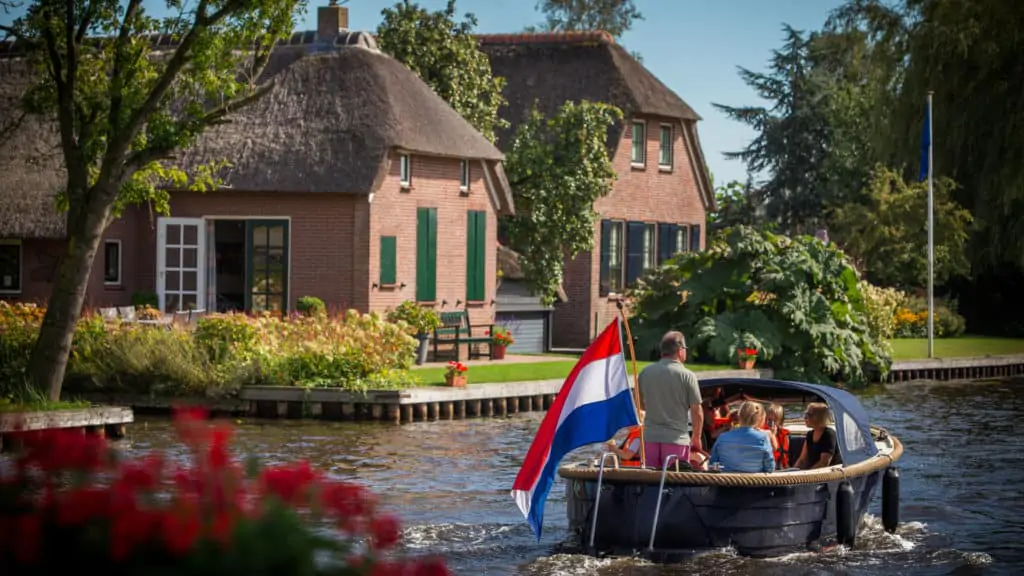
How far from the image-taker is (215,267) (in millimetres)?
31734

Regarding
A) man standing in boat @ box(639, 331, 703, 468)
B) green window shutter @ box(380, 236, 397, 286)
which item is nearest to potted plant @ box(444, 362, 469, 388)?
green window shutter @ box(380, 236, 397, 286)

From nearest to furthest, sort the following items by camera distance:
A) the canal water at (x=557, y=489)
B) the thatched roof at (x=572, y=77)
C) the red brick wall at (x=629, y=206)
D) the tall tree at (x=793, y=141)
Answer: the canal water at (x=557, y=489)
the red brick wall at (x=629, y=206)
the thatched roof at (x=572, y=77)
the tall tree at (x=793, y=141)

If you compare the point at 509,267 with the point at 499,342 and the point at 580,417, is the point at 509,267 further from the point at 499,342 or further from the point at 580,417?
the point at 580,417

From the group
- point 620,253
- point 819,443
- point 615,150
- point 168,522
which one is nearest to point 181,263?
point 615,150

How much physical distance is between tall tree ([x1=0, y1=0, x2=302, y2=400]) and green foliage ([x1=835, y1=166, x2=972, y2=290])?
25.8 m

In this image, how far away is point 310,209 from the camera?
30.9 metres

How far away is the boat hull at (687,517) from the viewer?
13023 millimetres

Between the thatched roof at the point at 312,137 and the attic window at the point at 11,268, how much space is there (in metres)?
0.94

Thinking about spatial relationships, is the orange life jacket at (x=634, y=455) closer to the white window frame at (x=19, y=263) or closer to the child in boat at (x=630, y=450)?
the child in boat at (x=630, y=450)

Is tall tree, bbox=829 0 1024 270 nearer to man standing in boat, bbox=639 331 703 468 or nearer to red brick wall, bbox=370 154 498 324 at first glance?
red brick wall, bbox=370 154 498 324

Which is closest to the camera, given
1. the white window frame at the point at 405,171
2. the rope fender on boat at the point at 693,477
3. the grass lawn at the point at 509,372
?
the rope fender on boat at the point at 693,477

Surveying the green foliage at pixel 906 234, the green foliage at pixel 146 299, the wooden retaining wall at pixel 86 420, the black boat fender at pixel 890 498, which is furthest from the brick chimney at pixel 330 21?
the black boat fender at pixel 890 498

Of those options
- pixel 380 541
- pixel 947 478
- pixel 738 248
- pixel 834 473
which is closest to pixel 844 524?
pixel 834 473

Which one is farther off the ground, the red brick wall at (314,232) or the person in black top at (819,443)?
the red brick wall at (314,232)
